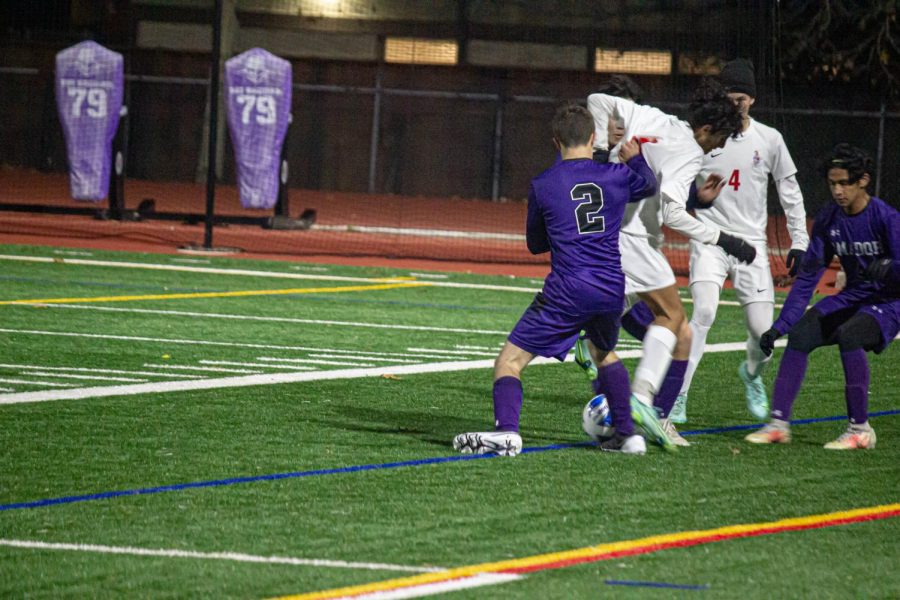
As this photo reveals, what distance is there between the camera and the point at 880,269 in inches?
329

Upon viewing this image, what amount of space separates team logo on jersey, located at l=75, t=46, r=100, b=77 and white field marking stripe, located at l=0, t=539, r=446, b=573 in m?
19.4

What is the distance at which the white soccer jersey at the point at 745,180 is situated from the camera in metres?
9.88

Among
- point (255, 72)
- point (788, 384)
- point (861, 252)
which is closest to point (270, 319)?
point (788, 384)

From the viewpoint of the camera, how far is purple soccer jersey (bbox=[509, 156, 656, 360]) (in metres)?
7.86

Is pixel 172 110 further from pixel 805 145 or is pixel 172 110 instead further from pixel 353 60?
pixel 805 145

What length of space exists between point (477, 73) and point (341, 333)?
82.0ft

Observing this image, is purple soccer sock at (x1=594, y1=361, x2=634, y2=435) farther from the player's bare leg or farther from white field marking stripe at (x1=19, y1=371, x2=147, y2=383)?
white field marking stripe at (x1=19, y1=371, x2=147, y2=383)

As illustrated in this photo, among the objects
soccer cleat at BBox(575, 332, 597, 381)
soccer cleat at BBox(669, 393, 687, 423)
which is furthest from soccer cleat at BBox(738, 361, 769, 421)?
soccer cleat at BBox(575, 332, 597, 381)

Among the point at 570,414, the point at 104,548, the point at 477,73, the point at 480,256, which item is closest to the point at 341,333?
the point at 570,414

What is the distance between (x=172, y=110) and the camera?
37.5 m

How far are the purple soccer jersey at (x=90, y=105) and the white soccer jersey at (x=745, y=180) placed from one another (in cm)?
1597

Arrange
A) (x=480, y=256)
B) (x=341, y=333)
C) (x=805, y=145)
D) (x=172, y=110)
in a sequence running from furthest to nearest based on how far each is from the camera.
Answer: (x=172, y=110) → (x=805, y=145) → (x=480, y=256) → (x=341, y=333)

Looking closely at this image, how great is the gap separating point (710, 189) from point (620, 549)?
10.9ft

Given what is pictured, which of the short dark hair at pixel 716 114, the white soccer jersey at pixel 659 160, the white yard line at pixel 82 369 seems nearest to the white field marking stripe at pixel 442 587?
the white soccer jersey at pixel 659 160
